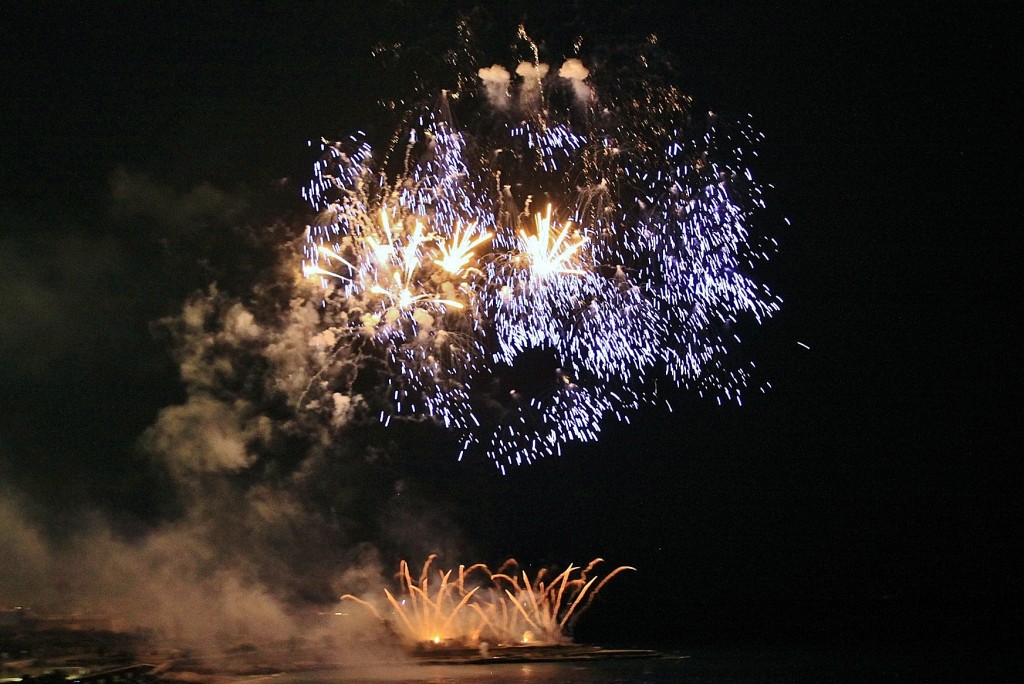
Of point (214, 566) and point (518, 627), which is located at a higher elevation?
point (214, 566)

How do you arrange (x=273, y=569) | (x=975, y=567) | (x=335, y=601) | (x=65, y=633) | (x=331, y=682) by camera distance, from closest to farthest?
(x=331, y=682) < (x=65, y=633) < (x=273, y=569) < (x=335, y=601) < (x=975, y=567)

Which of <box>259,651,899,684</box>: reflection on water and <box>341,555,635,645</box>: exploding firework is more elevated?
<box>341,555,635,645</box>: exploding firework

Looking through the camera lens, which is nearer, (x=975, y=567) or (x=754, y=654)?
(x=754, y=654)

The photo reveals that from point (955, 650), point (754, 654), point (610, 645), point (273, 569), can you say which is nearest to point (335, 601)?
point (273, 569)

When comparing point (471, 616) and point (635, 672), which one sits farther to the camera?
point (471, 616)

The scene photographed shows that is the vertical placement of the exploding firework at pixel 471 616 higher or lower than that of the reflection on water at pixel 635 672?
higher

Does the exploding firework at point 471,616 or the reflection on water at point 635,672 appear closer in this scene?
the reflection on water at point 635,672

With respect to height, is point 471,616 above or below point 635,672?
above

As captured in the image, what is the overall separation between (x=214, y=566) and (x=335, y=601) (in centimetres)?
594

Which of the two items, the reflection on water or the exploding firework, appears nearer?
the reflection on water

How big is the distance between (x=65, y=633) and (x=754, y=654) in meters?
26.0

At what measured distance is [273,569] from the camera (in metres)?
32.1

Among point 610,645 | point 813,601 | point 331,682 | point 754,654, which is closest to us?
point 331,682

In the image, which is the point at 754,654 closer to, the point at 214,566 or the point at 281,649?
the point at 281,649
